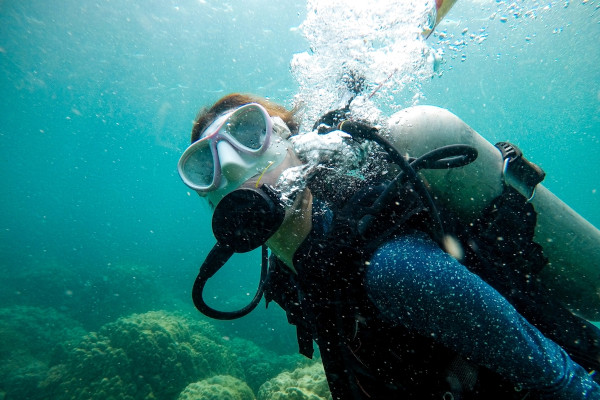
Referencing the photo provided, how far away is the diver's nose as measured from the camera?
71.0 inches

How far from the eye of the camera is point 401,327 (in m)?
1.46

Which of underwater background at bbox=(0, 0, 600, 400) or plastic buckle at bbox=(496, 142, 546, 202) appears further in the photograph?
underwater background at bbox=(0, 0, 600, 400)

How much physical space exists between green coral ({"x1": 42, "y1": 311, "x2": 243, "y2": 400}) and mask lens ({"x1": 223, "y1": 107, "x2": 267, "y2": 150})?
783 cm

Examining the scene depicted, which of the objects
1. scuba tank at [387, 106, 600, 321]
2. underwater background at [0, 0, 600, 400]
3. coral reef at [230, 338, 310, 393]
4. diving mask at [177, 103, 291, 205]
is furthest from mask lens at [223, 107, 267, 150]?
coral reef at [230, 338, 310, 393]

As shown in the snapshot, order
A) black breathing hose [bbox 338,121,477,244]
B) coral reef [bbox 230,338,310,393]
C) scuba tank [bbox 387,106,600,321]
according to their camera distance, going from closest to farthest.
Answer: black breathing hose [bbox 338,121,477,244] → scuba tank [bbox 387,106,600,321] → coral reef [bbox 230,338,310,393]

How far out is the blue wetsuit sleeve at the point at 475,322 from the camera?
102 centimetres

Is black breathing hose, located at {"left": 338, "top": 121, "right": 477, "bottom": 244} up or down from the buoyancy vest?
up

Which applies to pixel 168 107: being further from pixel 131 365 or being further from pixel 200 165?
pixel 200 165

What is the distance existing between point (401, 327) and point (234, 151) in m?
1.40

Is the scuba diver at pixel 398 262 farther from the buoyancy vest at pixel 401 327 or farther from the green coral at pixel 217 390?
the green coral at pixel 217 390

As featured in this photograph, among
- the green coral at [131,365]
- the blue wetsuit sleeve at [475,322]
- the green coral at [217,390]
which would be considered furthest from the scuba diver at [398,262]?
the green coral at [131,365]

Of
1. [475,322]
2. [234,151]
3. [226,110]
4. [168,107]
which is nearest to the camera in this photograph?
[475,322]

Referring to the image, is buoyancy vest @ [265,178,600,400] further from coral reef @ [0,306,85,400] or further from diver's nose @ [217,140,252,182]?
coral reef @ [0,306,85,400]

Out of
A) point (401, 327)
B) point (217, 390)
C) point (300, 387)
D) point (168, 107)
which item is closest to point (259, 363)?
point (217, 390)
